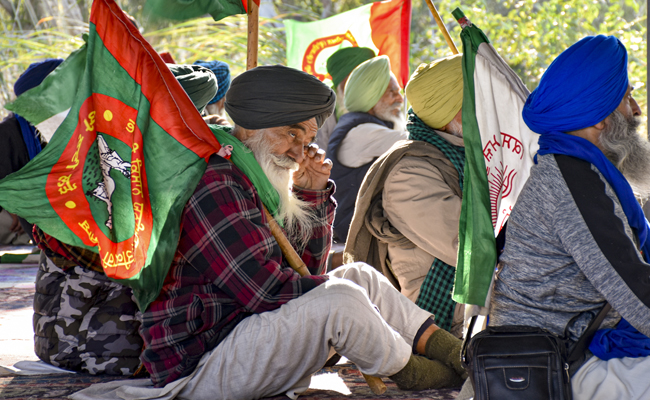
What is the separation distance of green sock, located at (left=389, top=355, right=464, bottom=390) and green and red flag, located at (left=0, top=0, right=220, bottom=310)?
3.57 feet

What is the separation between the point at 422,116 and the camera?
3.44m

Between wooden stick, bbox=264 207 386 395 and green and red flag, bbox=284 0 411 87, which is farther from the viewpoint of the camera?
green and red flag, bbox=284 0 411 87

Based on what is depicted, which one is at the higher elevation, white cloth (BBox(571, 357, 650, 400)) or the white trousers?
white cloth (BBox(571, 357, 650, 400))

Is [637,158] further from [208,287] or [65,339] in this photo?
[65,339]

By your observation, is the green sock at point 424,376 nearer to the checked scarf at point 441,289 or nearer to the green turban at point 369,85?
the checked scarf at point 441,289

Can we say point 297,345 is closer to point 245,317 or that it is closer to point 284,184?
point 245,317

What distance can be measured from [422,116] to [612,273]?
1.64m

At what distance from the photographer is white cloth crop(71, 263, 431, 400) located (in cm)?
247

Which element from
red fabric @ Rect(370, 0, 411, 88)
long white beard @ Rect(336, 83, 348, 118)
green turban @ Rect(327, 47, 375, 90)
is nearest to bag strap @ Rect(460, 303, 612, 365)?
long white beard @ Rect(336, 83, 348, 118)

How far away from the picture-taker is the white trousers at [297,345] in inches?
97.3

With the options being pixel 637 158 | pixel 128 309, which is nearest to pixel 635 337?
pixel 637 158

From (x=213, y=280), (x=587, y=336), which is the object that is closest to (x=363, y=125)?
(x=213, y=280)

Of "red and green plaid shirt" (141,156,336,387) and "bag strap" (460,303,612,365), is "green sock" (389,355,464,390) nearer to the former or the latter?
"red and green plaid shirt" (141,156,336,387)

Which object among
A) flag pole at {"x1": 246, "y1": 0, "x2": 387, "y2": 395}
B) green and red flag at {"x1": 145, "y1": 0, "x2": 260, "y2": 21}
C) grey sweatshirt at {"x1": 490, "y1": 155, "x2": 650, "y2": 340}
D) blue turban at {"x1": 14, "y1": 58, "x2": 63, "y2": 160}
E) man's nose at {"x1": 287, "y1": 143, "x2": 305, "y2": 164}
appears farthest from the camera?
blue turban at {"x1": 14, "y1": 58, "x2": 63, "y2": 160}
